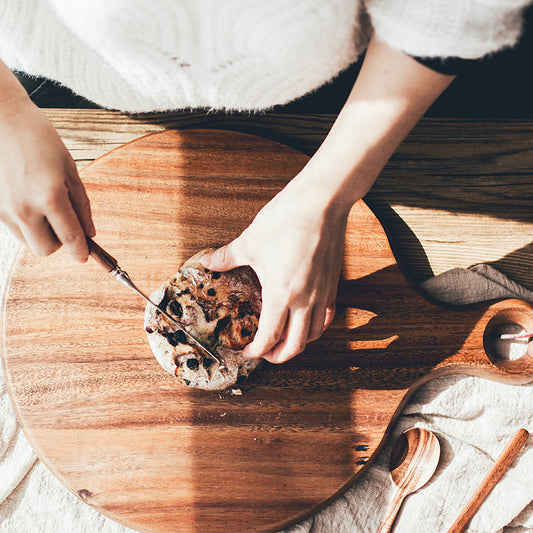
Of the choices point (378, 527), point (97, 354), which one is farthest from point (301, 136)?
point (378, 527)

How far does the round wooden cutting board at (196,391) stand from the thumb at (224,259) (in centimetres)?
14

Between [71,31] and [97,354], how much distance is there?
593 mm

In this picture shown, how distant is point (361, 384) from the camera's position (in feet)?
2.89

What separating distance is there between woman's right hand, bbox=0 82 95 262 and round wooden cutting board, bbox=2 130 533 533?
318 mm

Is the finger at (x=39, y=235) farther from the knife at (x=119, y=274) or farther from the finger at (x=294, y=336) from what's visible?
the finger at (x=294, y=336)

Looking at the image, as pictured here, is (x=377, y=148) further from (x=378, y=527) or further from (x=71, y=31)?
(x=378, y=527)

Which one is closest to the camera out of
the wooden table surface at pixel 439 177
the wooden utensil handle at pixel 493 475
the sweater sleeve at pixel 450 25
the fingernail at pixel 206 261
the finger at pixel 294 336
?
the sweater sleeve at pixel 450 25

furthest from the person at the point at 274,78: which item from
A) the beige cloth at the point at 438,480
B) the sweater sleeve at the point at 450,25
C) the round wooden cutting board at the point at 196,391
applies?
the beige cloth at the point at 438,480

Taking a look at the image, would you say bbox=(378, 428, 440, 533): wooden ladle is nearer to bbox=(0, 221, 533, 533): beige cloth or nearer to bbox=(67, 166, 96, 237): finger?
bbox=(0, 221, 533, 533): beige cloth

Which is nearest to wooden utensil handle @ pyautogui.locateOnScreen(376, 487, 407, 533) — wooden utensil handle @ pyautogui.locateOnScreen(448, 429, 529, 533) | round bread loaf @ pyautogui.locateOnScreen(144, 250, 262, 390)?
wooden utensil handle @ pyautogui.locateOnScreen(448, 429, 529, 533)

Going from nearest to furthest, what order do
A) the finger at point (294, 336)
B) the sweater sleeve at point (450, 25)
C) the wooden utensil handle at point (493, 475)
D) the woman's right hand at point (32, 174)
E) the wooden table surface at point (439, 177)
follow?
1. the sweater sleeve at point (450, 25)
2. the woman's right hand at point (32, 174)
3. the finger at point (294, 336)
4. the wooden utensil handle at point (493, 475)
5. the wooden table surface at point (439, 177)

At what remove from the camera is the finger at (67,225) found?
585 millimetres

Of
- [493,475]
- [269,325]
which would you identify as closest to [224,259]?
[269,325]

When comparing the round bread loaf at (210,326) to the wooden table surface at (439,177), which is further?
the wooden table surface at (439,177)
